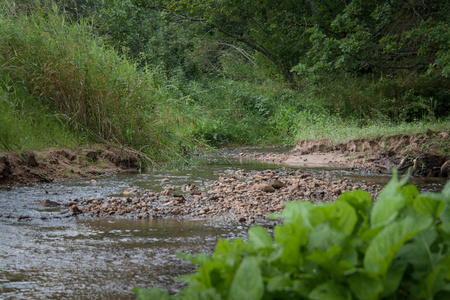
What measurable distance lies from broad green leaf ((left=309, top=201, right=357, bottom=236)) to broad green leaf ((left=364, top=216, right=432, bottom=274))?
0.10 m

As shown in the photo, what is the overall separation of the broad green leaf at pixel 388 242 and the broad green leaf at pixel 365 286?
2 cm

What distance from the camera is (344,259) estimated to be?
42.1 inches

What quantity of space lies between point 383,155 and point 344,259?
7.59 metres

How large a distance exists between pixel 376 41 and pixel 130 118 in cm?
969

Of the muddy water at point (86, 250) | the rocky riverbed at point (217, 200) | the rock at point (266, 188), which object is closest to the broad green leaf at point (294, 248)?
the muddy water at point (86, 250)

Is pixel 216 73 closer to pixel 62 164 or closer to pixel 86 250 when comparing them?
pixel 62 164

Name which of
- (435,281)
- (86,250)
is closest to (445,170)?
(86,250)

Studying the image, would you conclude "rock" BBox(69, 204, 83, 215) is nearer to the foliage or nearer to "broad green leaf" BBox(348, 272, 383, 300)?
the foliage

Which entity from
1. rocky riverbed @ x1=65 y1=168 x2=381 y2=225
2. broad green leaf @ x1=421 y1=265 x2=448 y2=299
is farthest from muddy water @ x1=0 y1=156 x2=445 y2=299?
broad green leaf @ x1=421 y1=265 x2=448 y2=299

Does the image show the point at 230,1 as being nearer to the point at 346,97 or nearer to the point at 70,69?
the point at 346,97

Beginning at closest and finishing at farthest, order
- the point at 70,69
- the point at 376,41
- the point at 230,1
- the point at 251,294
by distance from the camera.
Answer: the point at 251,294
the point at 70,69
the point at 376,41
the point at 230,1

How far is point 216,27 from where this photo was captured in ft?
57.3

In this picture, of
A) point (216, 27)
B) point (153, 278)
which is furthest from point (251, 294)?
point (216, 27)

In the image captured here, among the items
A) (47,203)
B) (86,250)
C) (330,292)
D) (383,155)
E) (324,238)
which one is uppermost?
(324,238)
